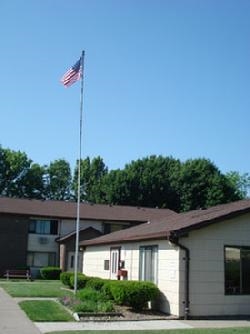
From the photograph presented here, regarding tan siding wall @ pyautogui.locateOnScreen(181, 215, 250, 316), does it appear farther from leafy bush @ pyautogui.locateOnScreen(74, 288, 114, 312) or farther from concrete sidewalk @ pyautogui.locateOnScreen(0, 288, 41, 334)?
concrete sidewalk @ pyautogui.locateOnScreen(0, 288, 41, 334)

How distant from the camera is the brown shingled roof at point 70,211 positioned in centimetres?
4750

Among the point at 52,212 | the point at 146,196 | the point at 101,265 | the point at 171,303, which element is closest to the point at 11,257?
the point at 52,212

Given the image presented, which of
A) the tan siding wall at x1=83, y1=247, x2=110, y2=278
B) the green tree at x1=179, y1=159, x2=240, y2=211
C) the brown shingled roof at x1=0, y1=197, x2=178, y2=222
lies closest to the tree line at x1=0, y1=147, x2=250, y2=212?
the green tree at x1=179, y1=159, x2=240, y2=211

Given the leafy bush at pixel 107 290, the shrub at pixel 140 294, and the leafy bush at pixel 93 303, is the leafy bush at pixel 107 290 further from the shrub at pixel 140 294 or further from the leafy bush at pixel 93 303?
the shrub at pixel 140 294

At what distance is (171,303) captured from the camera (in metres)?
18.1

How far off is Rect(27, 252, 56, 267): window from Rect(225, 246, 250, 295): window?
3052 centimetres

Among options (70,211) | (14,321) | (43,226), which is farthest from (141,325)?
(70,211)

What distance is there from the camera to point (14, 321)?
15328mm

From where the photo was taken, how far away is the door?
25906 millimetres

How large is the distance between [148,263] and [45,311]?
508 centimetres

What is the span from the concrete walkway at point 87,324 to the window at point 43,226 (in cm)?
2999

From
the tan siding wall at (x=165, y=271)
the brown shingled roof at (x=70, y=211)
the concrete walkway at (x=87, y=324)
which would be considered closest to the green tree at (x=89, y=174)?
the brown shingled roof at (x=70, y=211)

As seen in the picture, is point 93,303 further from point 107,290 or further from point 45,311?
point 107,290

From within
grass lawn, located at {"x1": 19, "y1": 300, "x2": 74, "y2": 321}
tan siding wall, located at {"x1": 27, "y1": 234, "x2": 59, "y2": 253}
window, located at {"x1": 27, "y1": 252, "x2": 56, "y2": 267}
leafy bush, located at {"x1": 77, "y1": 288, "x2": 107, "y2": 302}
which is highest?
tan siding wall, located at {"x1": 27, "y1": 234, "x2": 59, "y2": 253}
